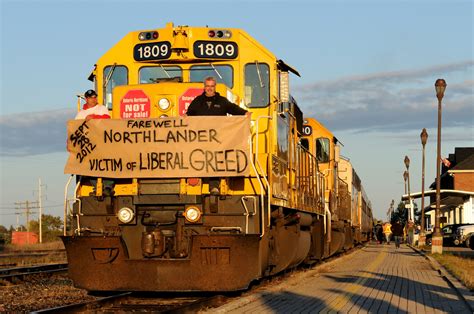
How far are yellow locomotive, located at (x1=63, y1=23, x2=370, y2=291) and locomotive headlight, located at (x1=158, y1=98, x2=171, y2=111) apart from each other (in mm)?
16

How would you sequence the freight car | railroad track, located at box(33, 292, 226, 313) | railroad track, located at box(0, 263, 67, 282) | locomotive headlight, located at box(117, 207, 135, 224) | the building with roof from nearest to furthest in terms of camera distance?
railroad track, located at box(33, 292, 226, 313), locomotive headlight, located at box(117, 207, 135, 224), railroad track, located at box(0, 263, 67, 282), the freight car, the building with roof

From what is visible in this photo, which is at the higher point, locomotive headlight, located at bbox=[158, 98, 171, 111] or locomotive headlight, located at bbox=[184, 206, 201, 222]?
locomotive headlight, located at bbox=[158, 98, 171, 111]

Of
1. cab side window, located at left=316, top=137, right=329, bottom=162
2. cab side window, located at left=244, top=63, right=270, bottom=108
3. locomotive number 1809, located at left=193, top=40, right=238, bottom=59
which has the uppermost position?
locomotive number 1809, located at left=193, top=40, right=238, bottom=59

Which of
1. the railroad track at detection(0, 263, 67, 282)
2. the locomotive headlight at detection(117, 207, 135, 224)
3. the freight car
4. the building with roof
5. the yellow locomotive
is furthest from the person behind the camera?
the building with roof

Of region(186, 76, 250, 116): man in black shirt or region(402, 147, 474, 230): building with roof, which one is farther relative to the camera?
region(402, 147, 474, 230): building with roof

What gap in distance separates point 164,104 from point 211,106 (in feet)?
2.85

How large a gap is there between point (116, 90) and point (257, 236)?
11.3 feet

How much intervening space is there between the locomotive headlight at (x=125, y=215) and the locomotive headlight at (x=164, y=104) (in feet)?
5.69

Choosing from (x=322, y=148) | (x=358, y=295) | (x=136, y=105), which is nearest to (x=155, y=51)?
(x=136, y=105)

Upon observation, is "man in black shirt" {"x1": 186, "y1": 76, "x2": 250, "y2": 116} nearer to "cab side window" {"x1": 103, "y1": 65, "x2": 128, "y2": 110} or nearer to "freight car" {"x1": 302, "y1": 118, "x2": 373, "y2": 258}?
"cab side window" {"x1": 103, "y1": 65, "x2": 128, "y2": 110}

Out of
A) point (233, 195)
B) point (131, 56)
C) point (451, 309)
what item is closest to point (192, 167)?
point (233, 195)

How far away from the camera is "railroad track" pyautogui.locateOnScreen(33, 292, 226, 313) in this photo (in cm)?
998

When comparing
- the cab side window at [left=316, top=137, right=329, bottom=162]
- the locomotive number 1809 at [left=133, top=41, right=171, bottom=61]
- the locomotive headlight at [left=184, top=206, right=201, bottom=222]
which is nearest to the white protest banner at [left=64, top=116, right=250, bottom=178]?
the locomotive headlight at [left=184, top=206, right=201, bottom=222]

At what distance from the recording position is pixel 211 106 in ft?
37.9
